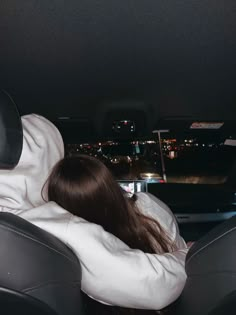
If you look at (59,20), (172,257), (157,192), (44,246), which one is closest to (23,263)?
(44,246)

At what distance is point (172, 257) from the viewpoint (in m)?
1.32

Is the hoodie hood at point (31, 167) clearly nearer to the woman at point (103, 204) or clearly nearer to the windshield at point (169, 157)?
the woman at point (103, 204)

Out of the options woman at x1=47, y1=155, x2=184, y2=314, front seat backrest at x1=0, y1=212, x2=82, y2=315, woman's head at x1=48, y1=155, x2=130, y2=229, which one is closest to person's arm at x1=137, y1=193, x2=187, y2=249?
woman at x1=47, y1=155, x2=184, y2=314

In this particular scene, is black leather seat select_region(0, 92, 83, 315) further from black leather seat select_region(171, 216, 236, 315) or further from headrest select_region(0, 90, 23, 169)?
black leather seat select_region(171, 216, 236, 315)

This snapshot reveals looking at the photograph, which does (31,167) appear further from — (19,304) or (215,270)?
(215,270)

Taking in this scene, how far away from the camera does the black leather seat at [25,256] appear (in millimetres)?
1022

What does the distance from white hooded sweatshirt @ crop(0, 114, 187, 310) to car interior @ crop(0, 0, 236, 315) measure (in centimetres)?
5

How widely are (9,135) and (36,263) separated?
0.32m

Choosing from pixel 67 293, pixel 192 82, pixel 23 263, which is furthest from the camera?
pixel 192 82

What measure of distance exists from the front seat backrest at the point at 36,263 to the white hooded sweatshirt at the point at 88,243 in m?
0.05

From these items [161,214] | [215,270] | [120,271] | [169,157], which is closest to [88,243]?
[120,271]

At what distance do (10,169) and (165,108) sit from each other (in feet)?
5.89

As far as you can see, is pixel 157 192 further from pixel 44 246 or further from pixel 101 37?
pixel 44 246

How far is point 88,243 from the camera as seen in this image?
115cm
